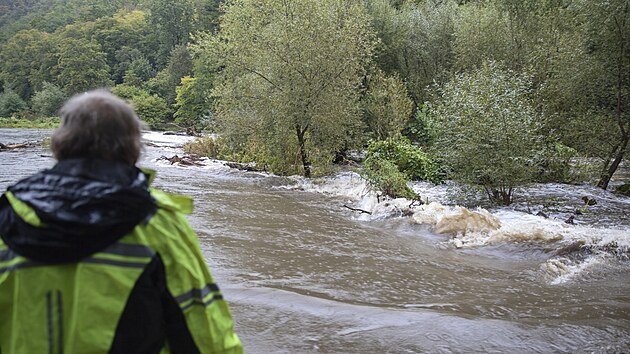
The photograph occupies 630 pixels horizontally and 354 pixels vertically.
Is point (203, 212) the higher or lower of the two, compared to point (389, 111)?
lower

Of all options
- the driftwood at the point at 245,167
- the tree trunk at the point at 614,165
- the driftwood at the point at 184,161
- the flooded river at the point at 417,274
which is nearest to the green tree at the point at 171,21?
the driftwood at the point at 184,161

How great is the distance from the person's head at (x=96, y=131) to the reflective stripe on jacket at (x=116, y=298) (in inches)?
8.3

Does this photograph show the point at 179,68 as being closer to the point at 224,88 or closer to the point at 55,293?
the point at 224,88

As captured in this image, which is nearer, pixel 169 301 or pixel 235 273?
pixel 169 301

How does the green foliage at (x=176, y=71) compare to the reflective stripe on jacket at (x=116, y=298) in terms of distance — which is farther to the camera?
the green foliage at (x=176, y=71)

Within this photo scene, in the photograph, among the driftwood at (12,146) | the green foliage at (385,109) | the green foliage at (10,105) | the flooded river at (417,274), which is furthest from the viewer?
the green foliage at (10,105)

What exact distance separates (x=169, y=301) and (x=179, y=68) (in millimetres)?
71062

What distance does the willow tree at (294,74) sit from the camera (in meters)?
18.3

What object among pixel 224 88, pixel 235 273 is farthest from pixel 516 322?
pixel 224 88

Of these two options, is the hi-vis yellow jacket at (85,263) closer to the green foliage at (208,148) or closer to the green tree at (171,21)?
the green foliage at (208,148)

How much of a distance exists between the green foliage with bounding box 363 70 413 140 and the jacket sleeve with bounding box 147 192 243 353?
21.4 metres

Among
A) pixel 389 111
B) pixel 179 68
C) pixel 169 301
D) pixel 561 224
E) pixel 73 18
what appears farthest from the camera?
pixel 73 18

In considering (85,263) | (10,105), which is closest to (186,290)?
(85,263)

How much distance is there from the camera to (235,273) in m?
7.09
